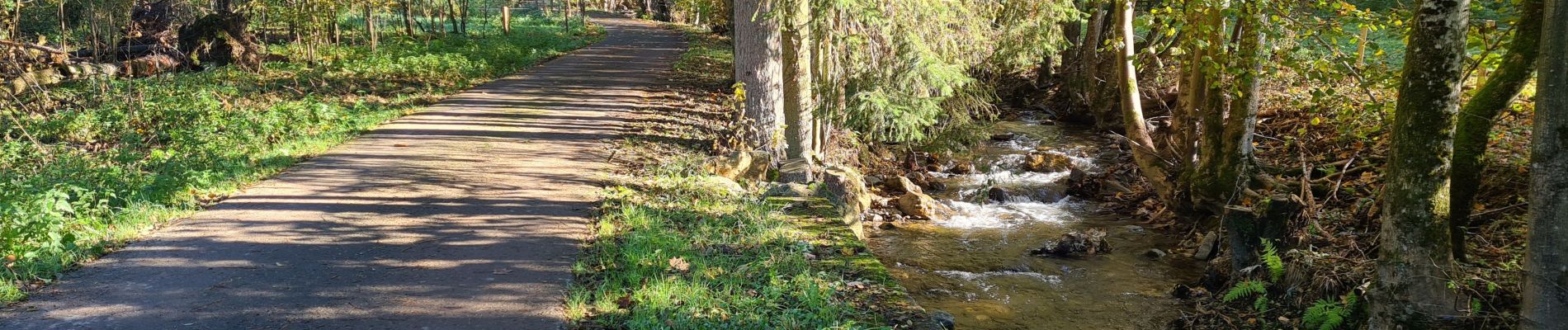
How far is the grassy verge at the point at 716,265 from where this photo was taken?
6.00 meters

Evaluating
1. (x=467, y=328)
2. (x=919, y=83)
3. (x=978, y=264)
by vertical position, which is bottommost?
(x=978, y=264)

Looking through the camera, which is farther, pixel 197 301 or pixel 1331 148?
pixel 1331 148

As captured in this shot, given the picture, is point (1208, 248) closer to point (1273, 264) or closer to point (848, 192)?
point (1273, 264)

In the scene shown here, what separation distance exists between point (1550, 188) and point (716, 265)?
5122 mm

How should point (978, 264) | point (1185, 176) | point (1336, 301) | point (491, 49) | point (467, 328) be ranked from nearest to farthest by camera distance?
point (467, 328) → point (1336, 301) → point (978, 264) → point (1185, 176) → point (491, 49)

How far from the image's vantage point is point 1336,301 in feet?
24.0

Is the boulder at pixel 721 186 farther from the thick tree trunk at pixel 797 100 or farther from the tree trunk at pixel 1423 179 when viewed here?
the tree trunk at pixel 1423 179

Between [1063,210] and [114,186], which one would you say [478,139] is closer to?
[114,186]

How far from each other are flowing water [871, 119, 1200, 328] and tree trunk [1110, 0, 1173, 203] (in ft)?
2.08

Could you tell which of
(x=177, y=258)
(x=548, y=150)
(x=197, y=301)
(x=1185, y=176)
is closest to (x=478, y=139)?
(x=548, y=150)

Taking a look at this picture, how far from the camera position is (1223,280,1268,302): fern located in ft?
26.5

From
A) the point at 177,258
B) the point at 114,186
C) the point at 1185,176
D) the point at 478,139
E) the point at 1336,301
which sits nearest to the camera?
the point at 177,258

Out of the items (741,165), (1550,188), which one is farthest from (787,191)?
(1550,188)

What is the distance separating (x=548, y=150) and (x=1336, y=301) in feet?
27.7
